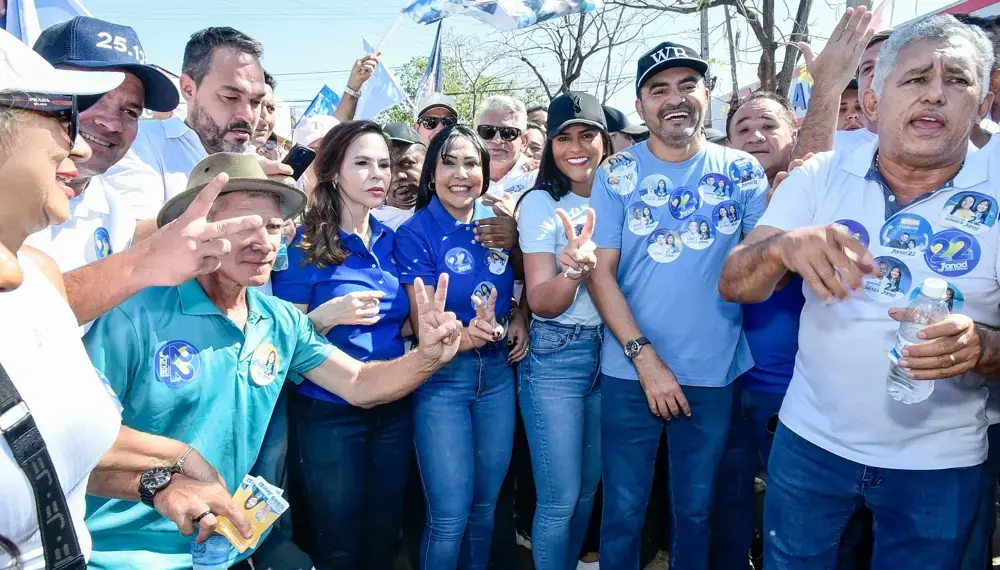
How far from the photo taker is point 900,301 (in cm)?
200

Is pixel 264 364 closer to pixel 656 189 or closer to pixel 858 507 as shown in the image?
pixel 656 189

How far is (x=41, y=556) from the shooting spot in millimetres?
1293

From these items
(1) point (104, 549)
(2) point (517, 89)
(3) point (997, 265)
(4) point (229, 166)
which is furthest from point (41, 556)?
(2) point (517, 89)

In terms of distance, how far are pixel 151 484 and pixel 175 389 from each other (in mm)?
327

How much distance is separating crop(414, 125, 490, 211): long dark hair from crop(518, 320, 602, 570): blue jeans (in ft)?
3.05

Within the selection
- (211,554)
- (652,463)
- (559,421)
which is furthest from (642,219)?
(211,554)

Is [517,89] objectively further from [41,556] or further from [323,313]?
[41,556]

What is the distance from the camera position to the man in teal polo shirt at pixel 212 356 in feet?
6.51

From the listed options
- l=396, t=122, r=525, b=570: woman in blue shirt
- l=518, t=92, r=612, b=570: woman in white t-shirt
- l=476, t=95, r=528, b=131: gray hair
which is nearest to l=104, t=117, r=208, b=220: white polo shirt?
l=396, t=122, r=525, b=570: woman in blue shirt

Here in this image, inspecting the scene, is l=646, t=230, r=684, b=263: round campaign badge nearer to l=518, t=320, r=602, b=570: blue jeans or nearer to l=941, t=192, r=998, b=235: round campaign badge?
l=518, t=320, r=602, b=570: blue jeans

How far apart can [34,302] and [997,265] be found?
261 cm

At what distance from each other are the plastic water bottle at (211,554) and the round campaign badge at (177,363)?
1.70 ft

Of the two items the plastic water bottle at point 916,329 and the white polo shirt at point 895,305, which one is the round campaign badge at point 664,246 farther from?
the plastic water bottle at point 916,329

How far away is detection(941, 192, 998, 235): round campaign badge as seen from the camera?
6.41 ft
